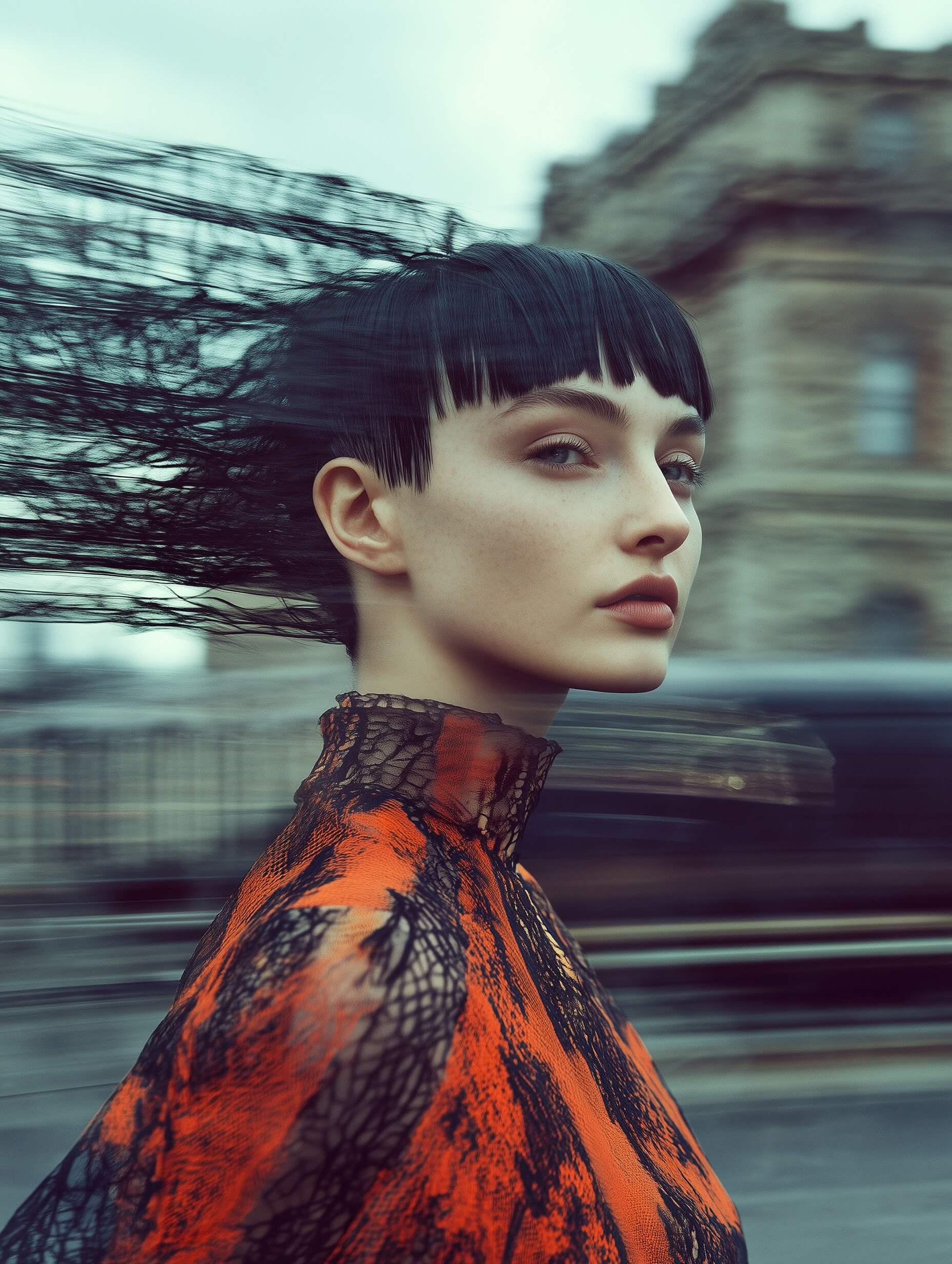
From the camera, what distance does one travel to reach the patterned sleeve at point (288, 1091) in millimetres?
570

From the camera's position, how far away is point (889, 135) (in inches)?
60.7

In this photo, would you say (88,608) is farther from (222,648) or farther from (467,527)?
(467,527)

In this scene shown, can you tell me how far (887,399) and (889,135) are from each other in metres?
5.37

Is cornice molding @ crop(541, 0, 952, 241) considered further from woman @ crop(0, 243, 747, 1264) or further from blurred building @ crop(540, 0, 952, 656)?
woman @ crop(0, 243, 747, 1264)

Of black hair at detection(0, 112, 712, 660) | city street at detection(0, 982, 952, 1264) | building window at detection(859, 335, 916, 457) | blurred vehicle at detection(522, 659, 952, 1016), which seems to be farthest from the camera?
building window at detection(859, 335, 916, 457)

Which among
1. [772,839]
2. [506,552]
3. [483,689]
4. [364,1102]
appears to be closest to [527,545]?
[506,552]

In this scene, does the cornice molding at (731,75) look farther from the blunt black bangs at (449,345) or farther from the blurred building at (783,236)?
the blunt black bangs at (449,345)

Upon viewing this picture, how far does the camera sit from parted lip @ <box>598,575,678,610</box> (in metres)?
0.78

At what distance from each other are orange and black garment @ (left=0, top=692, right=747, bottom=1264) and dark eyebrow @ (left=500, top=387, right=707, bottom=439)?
0.85 ft

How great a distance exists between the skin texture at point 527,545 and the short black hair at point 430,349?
0.02 m

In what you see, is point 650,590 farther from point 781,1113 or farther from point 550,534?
point 781,1113

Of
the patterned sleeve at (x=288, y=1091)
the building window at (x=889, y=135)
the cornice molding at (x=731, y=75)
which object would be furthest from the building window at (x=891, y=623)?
the patterned sleeve at (x=288, y=1091)

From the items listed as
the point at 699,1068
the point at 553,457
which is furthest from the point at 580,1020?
the point at 699,1068

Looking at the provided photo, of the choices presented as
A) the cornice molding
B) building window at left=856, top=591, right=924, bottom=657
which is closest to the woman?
the cornice molding
